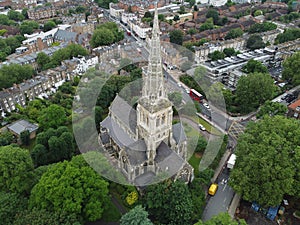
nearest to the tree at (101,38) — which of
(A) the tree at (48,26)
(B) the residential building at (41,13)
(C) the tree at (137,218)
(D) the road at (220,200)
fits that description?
(A) the tree at (48,26)

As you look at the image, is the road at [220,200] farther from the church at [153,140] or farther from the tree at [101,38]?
the tree at [101,38]

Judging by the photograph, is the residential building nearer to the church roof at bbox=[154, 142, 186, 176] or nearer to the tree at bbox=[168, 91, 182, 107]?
the tree at bbox=[168, 91, 182, 107]

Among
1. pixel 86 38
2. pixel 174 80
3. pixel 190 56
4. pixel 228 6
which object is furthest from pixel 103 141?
pixel 228 6

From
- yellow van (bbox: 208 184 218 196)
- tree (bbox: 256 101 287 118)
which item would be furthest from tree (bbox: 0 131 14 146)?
tree (bbox: 256 101 287 118)

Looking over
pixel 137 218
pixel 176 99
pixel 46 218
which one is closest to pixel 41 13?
pixel 176 99

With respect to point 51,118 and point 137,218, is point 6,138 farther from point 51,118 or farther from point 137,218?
point 137,218

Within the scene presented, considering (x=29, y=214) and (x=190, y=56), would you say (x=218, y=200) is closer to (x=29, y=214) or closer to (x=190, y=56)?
(x=29, y=214)
